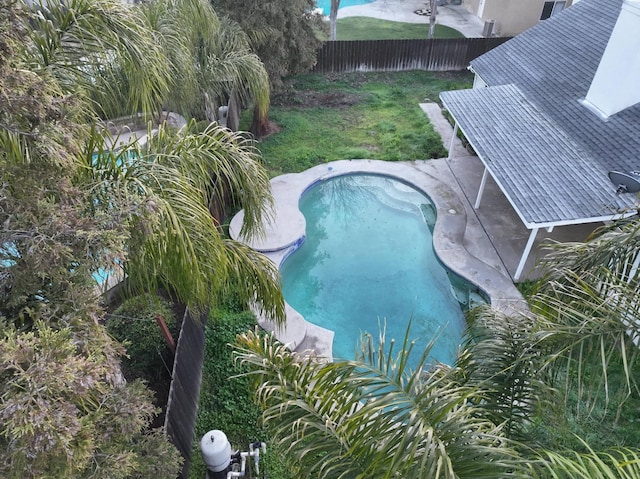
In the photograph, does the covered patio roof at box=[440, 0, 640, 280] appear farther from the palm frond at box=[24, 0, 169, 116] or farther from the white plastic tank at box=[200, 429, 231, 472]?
the palm frond at box=[24, 0, 169, 116]

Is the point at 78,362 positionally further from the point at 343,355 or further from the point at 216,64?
the point at 216,64

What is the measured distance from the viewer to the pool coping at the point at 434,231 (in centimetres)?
848

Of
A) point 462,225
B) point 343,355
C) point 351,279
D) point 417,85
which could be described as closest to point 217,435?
point 343,355

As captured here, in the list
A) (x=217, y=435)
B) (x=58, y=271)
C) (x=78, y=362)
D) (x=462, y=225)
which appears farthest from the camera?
(x=462, y=225)

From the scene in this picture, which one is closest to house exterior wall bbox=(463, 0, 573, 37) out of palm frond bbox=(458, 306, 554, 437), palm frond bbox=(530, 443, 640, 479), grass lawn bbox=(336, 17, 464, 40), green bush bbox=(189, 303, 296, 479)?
grass lawn bbox=(336, 17, 464, 40)

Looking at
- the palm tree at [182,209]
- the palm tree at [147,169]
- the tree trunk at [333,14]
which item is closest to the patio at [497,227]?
the palm tree at [182,209]

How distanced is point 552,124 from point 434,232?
13.5 ft

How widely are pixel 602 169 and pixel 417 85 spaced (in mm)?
10106

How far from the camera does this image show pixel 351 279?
10.1 meters

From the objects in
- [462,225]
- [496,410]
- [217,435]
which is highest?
[496,410]

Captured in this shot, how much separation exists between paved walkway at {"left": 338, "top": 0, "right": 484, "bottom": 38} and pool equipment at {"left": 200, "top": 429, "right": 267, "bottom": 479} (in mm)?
23030

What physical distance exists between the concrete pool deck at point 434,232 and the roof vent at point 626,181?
2.73 metres

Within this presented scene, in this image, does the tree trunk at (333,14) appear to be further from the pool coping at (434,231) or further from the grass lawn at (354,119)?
the pool coping at (434,231)

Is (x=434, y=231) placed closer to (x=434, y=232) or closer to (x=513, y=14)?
(x=434, y=232)
